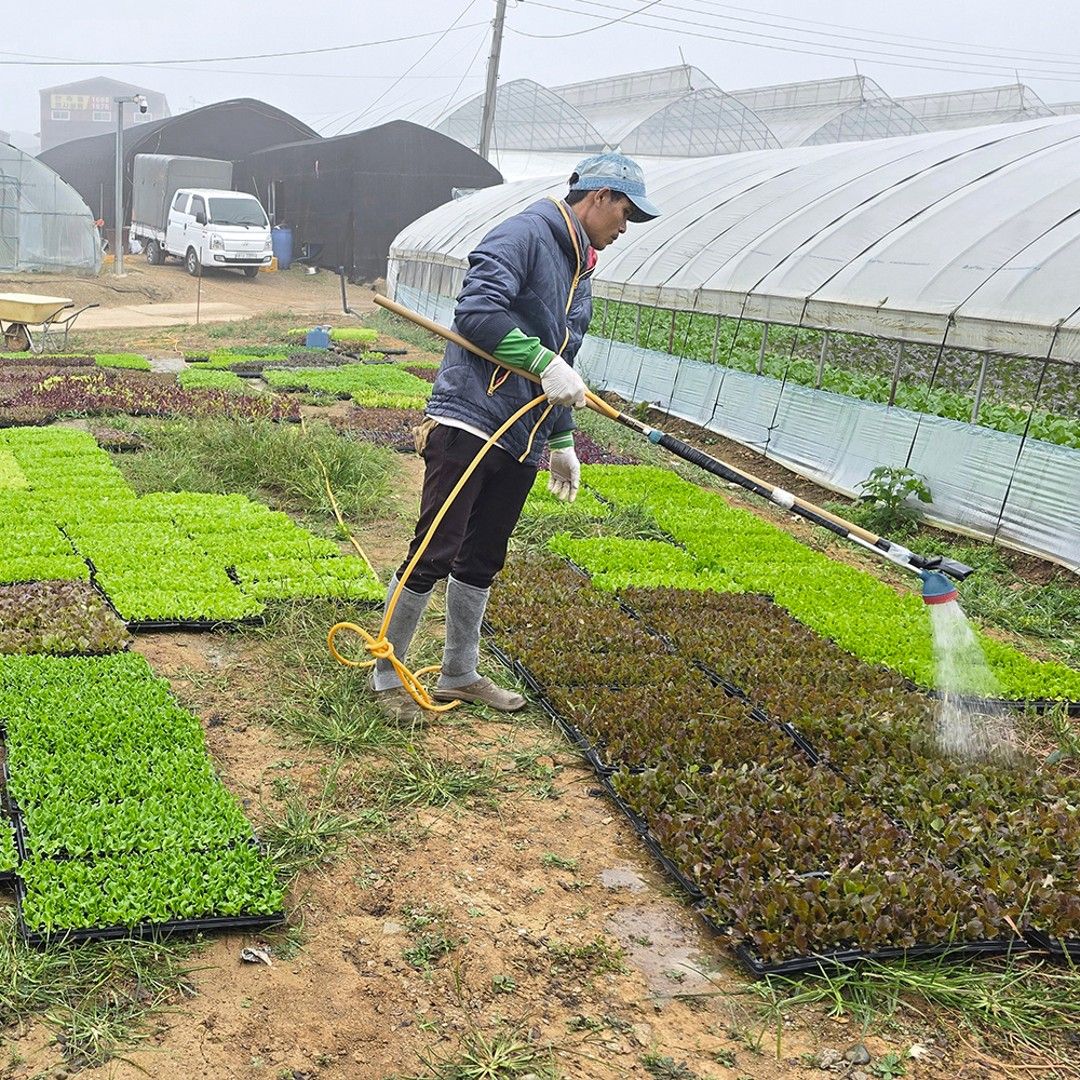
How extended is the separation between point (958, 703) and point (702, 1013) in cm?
239

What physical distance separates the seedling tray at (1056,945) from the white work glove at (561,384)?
229cm

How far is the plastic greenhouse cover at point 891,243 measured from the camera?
8.46 m

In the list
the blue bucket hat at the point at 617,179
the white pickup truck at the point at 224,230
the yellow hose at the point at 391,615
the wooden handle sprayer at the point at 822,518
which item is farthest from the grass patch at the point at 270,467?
the white pickup truck at the point at 224,230

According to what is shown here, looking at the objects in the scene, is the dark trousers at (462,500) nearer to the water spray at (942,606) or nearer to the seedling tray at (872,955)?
the water spray at (942,606)

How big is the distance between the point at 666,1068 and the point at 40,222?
28.5 metres

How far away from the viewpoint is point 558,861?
12.7 feet

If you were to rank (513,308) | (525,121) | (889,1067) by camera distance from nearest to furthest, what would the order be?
(889,1067)
(513,308)
(525,121)

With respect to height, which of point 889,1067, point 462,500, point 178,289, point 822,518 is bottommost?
point 178,289

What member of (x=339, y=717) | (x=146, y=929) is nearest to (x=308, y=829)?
(x=146, y=929)

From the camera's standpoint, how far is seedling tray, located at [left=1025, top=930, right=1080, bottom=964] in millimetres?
3471

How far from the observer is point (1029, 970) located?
11.1 ft

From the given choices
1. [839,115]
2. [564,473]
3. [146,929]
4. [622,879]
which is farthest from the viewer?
[839,115]

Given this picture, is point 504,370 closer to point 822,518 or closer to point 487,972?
point 822,518

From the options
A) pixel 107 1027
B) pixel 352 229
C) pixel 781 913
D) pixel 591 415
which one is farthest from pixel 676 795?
pixel 352 229
